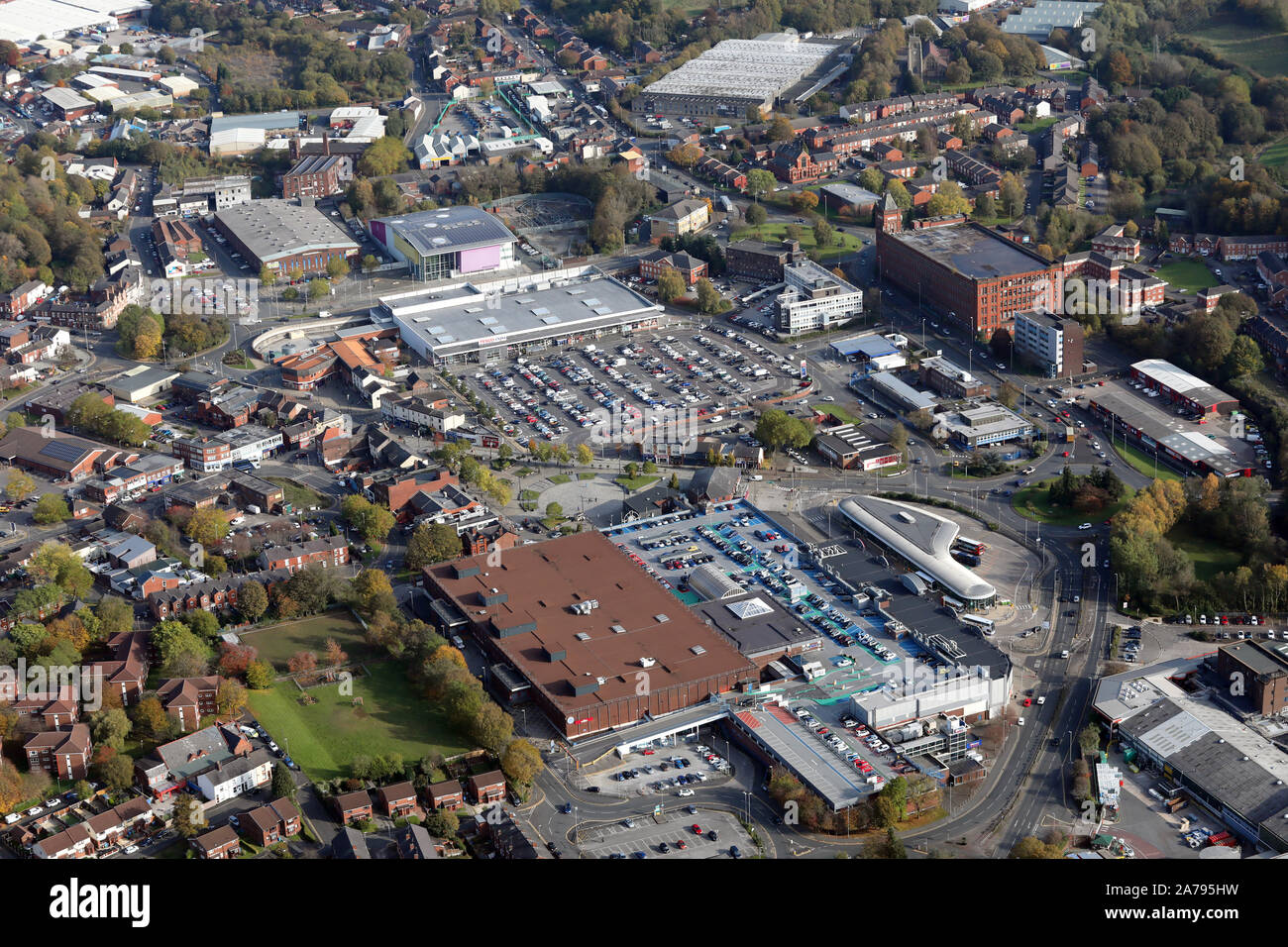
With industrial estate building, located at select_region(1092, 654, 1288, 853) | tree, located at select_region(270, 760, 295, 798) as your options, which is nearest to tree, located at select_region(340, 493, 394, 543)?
tree, located at select_region(270, 760, 295, 798)

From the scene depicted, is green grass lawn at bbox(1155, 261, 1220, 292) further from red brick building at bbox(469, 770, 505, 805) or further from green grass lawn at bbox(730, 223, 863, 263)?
red brick building at bbox(469, 770, 505, 805)

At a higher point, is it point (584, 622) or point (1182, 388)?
point (1182, 388)

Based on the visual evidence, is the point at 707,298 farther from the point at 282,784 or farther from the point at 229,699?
the point at 282,784

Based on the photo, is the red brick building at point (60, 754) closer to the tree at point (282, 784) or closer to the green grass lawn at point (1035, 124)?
the tree at point (282, 784)

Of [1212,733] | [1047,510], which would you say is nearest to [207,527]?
[1047,510]

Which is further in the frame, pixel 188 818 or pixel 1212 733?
pixel 1212 733
